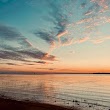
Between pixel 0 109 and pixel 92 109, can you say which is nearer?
pixel 0 109

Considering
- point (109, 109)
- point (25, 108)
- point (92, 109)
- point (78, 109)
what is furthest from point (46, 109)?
point (109, 109)

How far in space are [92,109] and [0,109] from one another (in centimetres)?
1533

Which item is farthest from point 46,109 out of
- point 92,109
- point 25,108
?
point 92,109

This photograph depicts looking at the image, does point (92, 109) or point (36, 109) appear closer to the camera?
point (36, 109)

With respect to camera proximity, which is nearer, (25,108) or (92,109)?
(25,108)

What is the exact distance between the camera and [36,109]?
27.7m

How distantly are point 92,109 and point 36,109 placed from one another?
10.4 metres

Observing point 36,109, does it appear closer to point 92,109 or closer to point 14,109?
point 14,109

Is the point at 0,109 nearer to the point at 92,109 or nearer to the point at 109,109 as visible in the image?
the point at 92,109

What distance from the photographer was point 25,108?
92.6 feet

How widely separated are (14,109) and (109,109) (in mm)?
16305

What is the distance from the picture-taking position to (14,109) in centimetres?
2725

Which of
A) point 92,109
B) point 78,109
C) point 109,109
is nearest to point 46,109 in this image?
point 78,109

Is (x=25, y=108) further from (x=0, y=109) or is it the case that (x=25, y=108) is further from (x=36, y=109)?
(x=0, y=109)
